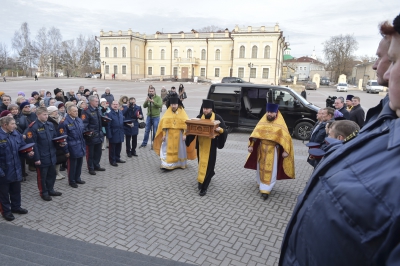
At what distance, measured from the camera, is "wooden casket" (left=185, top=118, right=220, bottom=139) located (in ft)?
19.9

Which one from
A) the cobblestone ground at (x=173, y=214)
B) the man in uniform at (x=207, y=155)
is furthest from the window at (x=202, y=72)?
the man in uniform at (x=207, y=155)

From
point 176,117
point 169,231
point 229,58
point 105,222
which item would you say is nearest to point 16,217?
point 105,222

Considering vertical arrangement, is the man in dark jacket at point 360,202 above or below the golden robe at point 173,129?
above

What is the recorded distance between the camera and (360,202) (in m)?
0.90

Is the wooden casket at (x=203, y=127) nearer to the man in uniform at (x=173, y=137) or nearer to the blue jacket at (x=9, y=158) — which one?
the man in uniform at (x=173, y=137)

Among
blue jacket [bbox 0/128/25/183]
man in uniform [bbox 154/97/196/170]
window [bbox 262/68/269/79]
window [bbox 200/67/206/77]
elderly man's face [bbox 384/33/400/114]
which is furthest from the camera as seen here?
window [bbox 200/67/206/77]

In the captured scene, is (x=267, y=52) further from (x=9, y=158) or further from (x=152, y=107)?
(x=9, y=158)

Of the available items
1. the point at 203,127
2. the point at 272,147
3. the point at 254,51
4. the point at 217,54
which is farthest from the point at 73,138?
the point at 217,54

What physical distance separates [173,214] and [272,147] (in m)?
2.40

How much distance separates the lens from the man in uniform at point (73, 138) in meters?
6.26

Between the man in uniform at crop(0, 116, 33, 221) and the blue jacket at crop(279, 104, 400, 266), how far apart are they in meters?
4.99

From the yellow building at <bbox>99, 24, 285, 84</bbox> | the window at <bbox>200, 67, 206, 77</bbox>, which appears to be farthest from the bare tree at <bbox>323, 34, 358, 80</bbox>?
the window at <bbox>200, 67, 206, 77</bbox>

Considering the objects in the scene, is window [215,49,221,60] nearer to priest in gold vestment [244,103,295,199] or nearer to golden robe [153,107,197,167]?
golden robe [153,107,197,167]

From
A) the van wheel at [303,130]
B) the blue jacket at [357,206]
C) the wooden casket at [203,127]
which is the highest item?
the blue jacket at [357,206]
